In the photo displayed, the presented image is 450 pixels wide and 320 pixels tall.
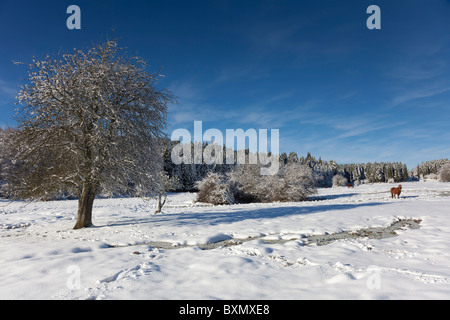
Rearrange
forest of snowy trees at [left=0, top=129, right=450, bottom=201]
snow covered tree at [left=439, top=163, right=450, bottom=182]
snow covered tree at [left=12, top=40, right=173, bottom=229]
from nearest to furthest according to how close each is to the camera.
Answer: snow covered tree at [left=12, top=40, right=173, bottom=229]
forest of snowy trees at [left=0, top=129, right=450, bottom=201]
snow covered tree at [left=439, top=163, right=450, bottom=182]

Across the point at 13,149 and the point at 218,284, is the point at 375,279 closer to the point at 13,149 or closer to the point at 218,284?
the point at 218,284

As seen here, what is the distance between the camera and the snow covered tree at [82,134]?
10305mm

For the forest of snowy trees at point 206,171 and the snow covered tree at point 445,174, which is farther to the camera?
the snow covered tree at point 445,174

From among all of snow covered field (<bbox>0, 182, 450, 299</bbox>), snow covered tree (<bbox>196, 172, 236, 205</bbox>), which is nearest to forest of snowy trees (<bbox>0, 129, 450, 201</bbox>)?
snow covered tree (<bbox>196, 172, 236, 205</bbox>)

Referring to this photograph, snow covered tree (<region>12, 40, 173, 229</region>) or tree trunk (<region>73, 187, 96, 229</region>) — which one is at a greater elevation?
snow covered tree (<region>12, 40, 173, 229</region>)

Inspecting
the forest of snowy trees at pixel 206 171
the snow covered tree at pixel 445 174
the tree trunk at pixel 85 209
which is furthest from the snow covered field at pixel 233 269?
the snow covered tree at pixel 445 174

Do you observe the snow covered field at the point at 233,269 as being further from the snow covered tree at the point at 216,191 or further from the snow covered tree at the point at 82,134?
the snow covered tree at the point at 216,191

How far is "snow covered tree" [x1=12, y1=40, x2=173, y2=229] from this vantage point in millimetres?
10305

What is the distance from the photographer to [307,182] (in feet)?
118

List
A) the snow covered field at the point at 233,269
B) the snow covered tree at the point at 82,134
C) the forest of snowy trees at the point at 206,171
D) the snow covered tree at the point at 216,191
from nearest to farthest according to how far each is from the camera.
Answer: the snow covered field at the point at 233,269
the snow covered tree at the point at 82,134
the forest of snowy trees at the point at 206,171
the snow covered tree at the point at 216,191

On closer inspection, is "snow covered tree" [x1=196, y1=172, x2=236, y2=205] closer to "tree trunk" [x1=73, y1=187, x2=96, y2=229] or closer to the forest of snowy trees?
the forest of snowy trees

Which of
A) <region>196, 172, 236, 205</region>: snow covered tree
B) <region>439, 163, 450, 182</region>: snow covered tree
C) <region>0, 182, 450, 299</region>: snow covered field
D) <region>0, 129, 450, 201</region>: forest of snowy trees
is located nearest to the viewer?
<region>0, 182, 450, 299</region>: snow covered field

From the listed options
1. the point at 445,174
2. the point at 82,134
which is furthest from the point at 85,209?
the point at 445,174

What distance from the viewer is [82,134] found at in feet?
34.6
